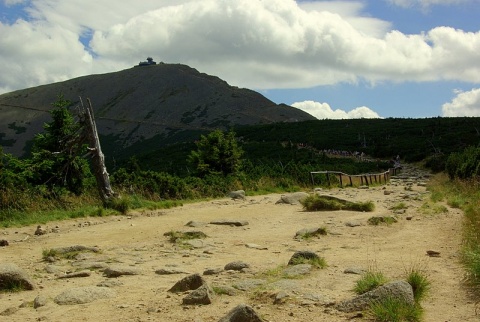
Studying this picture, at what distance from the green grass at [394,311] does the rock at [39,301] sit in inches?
138

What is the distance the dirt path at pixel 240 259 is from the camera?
16.8ft

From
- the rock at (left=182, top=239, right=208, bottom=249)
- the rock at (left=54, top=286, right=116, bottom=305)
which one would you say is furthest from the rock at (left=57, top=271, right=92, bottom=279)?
the rock at (left=182, top=239, right=208, bottom=249)

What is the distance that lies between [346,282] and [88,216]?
9.82m

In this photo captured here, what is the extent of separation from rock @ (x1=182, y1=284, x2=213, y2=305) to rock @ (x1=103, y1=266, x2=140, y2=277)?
1867 mm

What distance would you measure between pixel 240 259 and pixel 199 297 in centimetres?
275

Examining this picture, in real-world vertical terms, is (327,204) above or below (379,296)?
below

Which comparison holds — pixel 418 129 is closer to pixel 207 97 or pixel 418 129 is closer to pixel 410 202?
pixel 410 202

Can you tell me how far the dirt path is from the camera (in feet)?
16.8

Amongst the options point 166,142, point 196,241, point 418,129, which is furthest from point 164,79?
point 196,241

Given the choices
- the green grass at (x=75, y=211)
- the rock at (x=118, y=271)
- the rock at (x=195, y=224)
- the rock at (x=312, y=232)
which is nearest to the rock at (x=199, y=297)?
the rock at (x=118, y=271)

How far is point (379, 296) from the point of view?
194 inches

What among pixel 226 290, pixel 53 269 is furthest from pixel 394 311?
pixel 53 269

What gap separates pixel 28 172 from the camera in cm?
1802

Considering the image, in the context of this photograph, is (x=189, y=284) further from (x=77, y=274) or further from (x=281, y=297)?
(x=77, y=274)
